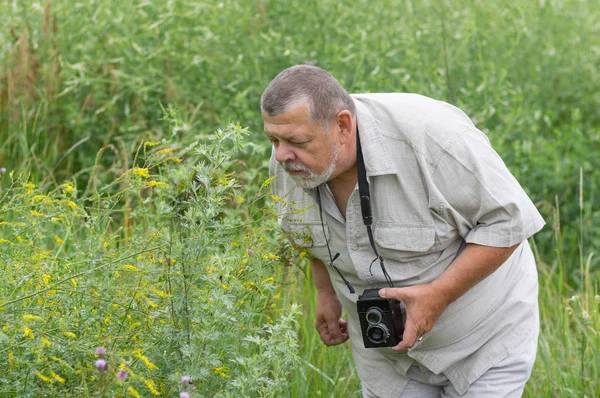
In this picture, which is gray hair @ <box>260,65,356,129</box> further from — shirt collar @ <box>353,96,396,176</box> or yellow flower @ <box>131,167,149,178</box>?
yellow flower @ <box>131,167,149,178</box>

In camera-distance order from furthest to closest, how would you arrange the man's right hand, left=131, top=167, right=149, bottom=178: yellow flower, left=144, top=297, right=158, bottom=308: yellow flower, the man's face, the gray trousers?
the man's right hand < the gray trousers < the man's face < left=131, top=167, right=149, bottom=178: yellow flower < left=144, top=297, right=158, bottom=308: yellow flower

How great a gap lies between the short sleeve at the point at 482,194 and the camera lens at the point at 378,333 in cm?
37

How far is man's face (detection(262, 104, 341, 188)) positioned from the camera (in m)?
2.83

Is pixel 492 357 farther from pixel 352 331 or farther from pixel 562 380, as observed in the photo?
pixel 562 380

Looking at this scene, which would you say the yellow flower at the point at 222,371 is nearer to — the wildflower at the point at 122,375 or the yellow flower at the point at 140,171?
the wildflower at the point at 122,375

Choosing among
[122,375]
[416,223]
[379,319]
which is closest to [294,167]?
[416,223]

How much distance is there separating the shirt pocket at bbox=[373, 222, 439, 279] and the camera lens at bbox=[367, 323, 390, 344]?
0.21 m

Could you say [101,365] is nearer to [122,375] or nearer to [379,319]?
[122,375]

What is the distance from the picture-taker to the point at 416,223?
118 inches

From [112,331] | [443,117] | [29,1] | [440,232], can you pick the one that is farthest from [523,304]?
[29,1]

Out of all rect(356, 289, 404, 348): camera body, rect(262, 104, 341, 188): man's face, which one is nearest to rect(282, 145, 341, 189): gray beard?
rect(262, 104, 341, 188): man's face

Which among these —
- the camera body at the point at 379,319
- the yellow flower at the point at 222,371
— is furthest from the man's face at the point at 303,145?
the yellow flower at the point at 222,371

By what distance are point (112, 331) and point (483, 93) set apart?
3.45 m

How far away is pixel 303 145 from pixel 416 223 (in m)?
0.44
